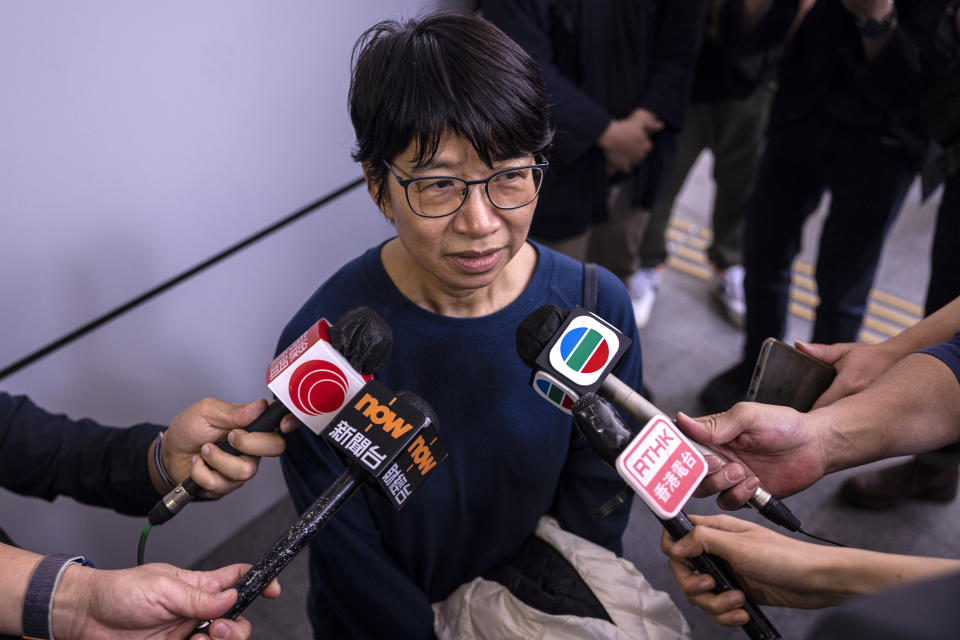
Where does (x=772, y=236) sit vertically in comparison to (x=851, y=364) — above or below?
below

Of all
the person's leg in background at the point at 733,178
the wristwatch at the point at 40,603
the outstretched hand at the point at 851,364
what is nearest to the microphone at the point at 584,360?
the outstretched hand at the point at 851,364

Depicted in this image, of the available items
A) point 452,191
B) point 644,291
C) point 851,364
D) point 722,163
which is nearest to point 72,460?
point 452,191

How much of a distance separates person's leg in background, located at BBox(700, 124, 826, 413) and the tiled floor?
168 mm

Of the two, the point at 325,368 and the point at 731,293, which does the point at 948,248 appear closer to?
the point at 731,293

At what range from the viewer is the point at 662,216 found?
296 centimetres

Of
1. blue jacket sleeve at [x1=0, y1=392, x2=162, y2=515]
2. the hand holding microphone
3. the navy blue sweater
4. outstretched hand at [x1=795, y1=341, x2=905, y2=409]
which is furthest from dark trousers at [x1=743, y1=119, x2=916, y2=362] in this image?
blue jacket sleeve at [x1=0, y1=392, x2=162, y2=515]

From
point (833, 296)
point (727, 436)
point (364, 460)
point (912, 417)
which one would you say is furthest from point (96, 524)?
point (833, 296)

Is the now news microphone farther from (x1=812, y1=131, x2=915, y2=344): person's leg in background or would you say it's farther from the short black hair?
(x1=812, y1=131, x2=915, y2=344): person's leg in background

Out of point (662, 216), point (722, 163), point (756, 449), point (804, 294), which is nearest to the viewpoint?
point (756, 449)

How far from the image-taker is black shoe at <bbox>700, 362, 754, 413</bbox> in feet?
8.38

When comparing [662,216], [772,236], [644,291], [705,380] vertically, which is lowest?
[705,380]

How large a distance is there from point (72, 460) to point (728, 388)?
201cm

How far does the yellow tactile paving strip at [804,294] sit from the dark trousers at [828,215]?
511 millimetres

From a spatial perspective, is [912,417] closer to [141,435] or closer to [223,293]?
[141,435]
